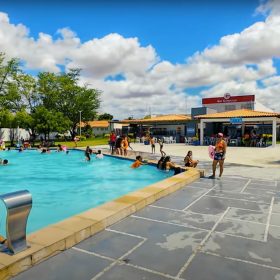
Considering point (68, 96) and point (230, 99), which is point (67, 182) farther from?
point (230, 99)

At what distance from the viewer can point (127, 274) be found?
10.2 feet

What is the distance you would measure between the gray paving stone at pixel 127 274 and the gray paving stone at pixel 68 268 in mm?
130

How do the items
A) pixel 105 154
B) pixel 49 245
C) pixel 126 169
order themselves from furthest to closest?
pixel 105 154 → pixel 126 169 → pixel 49 245

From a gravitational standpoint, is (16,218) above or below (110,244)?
above

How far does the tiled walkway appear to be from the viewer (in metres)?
3.16

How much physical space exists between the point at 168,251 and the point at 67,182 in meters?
10.2

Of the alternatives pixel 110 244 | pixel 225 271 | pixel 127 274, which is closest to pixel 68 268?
pixel 127 274

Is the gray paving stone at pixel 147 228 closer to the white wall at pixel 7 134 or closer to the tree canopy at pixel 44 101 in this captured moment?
the tree canopy at pixel 44 101

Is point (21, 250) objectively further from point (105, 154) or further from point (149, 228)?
point (105, 154)

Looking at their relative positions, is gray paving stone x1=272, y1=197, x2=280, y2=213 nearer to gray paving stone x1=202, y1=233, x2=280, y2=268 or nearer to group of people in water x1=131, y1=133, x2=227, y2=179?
gray paving stone x1=202, y1=233, x2=280, y2=268

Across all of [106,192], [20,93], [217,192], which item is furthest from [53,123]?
[217,192]

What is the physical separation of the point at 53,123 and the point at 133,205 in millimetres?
31043

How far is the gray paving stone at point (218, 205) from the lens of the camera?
562 centimetres

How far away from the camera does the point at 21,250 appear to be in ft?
10.9
